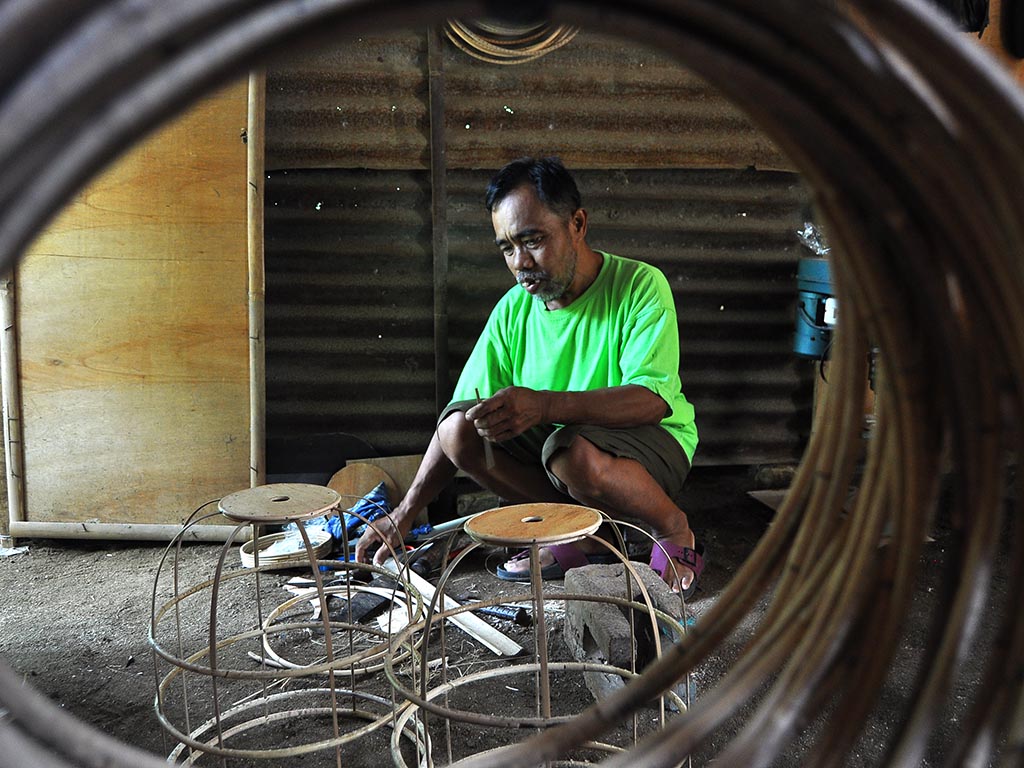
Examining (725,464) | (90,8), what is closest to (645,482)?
(725,464)

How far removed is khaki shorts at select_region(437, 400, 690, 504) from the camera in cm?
260

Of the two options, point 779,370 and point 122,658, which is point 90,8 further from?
point 779,370

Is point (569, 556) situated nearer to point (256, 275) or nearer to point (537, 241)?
point (537, 241)

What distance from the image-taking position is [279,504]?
1902mm

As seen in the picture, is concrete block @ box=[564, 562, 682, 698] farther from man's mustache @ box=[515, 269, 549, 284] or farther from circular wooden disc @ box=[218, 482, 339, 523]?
man's mustache @ box=[515, 269, 549, 284]

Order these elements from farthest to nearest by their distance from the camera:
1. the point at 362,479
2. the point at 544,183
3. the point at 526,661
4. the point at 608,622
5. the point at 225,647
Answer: the point at 362,479
the point at 544,183
the point at 225,647
the point at 526,661
the point at 608,622

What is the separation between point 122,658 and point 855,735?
202 cm

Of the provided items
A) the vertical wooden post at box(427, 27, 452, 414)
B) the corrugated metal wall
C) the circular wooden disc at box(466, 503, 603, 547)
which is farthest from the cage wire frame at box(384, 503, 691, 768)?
the corrugated metal wall

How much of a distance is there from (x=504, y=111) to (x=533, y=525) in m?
2.21

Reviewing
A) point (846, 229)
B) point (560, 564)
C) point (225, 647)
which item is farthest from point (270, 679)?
point (846, 229)

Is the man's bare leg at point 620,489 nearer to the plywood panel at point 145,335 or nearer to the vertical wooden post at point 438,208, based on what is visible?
the vertical wooden post at point 438,208

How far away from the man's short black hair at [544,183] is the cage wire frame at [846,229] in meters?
1.96

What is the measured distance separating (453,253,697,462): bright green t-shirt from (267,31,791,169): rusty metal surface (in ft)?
2.62

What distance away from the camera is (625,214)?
359 centimetres
